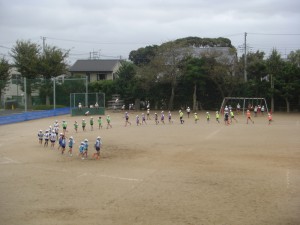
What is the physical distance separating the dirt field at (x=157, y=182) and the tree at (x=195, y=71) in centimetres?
2089

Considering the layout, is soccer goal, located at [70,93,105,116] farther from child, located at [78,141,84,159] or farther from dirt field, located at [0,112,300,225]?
child, located at [78,141,84,159]

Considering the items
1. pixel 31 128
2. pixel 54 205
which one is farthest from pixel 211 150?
pixel 31 128

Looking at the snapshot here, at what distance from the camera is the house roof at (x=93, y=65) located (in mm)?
63000

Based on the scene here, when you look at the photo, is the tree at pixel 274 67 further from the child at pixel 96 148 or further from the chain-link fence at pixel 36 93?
the child at pixel 96 148

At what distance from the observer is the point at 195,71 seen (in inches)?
1766

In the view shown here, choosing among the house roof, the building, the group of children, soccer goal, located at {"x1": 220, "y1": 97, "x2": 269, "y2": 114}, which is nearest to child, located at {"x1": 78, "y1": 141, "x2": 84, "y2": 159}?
the group of children

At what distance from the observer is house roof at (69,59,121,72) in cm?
6300

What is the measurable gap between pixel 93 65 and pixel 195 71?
24383 millimetres

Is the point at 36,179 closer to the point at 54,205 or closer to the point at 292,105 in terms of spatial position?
the point at 54,205

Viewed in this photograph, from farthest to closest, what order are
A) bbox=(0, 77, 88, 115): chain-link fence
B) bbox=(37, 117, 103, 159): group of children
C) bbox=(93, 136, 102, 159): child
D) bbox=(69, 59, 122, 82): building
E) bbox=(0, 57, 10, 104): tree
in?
1. bbox=(69, 59, 122, 82): building
2. bbox=(0, 57, 10, 104): tree
3. bbox=(0, 77, 88, 115): chain-link fence
4. bbox=(37, 117, 103, 159): group of children
5. bbox=(93, 136, 102, 159): child

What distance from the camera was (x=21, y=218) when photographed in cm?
1064

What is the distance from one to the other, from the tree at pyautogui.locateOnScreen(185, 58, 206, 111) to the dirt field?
20.9 m

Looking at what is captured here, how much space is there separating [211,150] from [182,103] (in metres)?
28.3

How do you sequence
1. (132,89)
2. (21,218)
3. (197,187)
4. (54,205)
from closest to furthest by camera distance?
(21,218) → (54,205) → (197,187) → (132,89)
